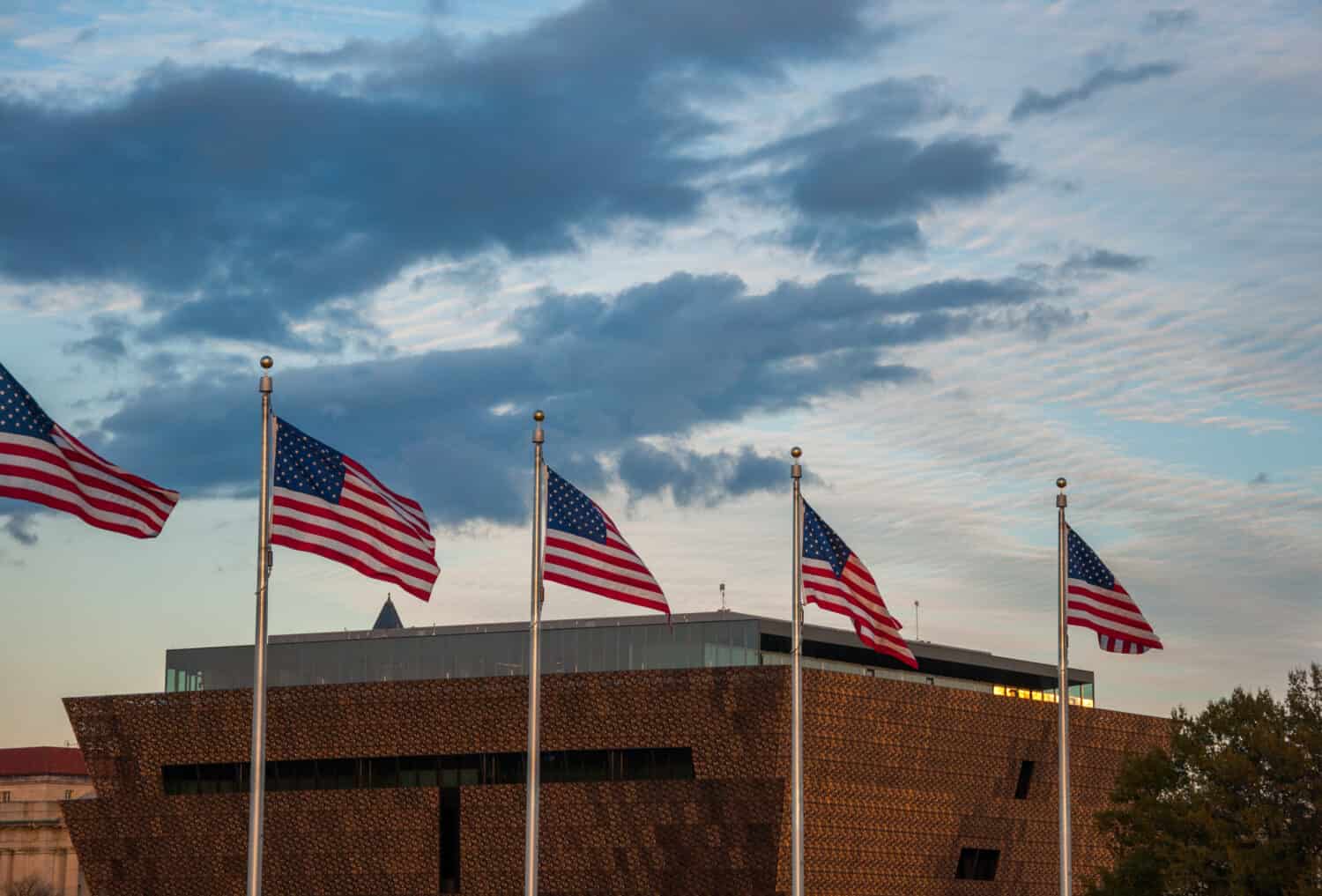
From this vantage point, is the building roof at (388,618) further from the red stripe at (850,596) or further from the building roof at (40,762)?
the red stripe at (850,596)

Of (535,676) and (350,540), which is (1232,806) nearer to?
(535,676)

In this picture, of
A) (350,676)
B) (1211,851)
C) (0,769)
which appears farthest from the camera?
(0,769)

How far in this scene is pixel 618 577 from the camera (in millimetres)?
37688

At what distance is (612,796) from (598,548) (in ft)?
101

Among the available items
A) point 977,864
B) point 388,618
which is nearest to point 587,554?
point 977,864

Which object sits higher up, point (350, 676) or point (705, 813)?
point (350, 676)

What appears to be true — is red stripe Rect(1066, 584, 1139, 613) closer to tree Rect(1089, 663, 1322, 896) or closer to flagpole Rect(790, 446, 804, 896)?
flagpole Rect(790, 446, 804, 896)

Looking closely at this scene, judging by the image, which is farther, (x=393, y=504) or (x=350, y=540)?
(x=393, y=504)

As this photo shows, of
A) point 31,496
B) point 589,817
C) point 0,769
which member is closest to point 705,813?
point 589,817

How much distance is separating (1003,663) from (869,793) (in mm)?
15858

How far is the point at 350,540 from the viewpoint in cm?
3347

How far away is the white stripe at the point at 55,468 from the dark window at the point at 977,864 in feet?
156

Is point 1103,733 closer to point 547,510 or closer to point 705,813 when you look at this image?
point 705,813

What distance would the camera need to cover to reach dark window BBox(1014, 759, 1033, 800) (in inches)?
2982
